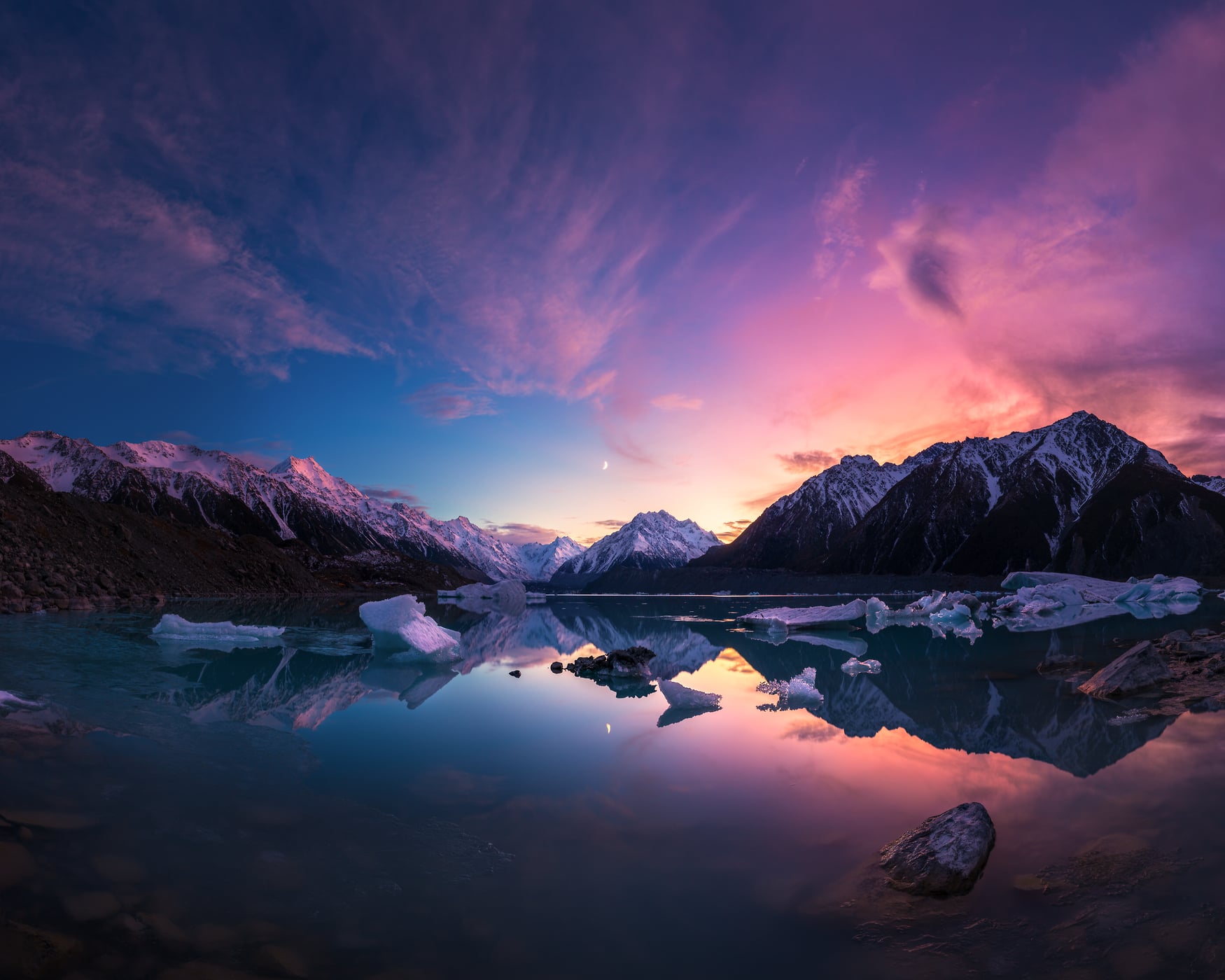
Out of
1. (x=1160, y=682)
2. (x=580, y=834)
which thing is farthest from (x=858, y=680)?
(x=580, y=834)

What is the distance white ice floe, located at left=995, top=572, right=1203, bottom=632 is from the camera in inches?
2245

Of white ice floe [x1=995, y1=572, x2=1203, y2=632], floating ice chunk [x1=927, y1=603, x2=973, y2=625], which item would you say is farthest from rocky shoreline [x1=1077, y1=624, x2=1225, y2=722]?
floating ice chunk [x1=927, y1=603, x2=973, y2=625]

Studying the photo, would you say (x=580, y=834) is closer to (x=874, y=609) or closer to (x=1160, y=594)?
(x=874, y=609)

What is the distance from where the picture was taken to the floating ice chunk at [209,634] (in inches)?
1287

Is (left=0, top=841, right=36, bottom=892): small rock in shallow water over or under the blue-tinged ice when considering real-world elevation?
under

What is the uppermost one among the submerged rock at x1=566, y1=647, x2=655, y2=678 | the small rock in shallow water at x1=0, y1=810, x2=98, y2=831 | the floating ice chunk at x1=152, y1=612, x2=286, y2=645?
the floating ice chunk at x1=152, y1=612, x2=286, y2=645

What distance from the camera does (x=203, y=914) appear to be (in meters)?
6.07

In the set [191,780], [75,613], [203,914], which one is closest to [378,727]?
[191,780]

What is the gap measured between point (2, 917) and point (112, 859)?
157 cm

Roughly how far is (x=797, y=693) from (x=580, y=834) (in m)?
12.9

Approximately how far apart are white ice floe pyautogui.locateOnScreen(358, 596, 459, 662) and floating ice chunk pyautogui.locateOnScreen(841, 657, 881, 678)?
18.7m

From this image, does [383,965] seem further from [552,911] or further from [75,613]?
[75,613]

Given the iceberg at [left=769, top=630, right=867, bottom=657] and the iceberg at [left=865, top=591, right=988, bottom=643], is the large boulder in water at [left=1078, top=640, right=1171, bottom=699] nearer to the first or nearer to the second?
the iceberg at [left=769, top=630, right=867, bottom=657]

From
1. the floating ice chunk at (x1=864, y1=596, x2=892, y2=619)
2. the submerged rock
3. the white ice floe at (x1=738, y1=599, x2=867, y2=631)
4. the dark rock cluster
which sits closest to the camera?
the dark rock cluster
